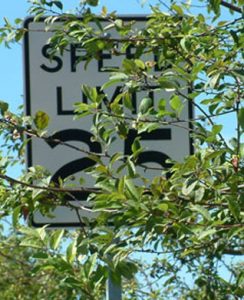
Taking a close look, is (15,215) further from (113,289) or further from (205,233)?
(205,233)

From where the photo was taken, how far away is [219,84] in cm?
370

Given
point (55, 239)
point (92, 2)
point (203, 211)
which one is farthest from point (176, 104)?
point (92, 2)

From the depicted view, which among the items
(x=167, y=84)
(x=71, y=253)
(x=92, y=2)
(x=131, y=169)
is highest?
(x=92, y=2)

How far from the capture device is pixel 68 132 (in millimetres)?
3639

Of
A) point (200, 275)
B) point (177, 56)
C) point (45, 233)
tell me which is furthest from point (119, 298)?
point (200, 275)

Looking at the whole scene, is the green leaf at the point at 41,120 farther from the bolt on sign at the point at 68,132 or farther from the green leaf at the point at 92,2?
the green leaf at the point at 92,2

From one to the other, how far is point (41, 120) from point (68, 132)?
5.0 inches

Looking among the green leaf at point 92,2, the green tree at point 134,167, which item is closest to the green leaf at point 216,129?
the green tree at point 134,167

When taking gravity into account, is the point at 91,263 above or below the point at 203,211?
below

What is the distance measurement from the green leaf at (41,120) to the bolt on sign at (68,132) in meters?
0.03

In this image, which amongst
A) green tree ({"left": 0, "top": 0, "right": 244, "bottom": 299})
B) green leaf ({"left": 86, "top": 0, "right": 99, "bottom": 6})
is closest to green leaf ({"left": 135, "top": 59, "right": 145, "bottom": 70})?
green tree ({"left": 0, "top": 0, "right": 244, "bottom": 299})

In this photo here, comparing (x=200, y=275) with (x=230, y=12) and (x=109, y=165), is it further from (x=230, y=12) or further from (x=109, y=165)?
(x=109, y=165)

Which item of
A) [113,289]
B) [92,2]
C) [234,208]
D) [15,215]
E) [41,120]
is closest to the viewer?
[234,208]

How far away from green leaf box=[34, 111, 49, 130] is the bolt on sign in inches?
1.1
